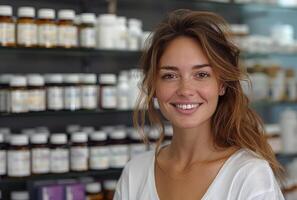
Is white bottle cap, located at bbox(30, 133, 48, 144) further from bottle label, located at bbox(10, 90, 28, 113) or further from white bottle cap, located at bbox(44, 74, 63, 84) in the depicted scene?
white bottle cap, located at bbox(44, 74, 63, 84)

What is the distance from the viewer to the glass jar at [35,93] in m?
2.30

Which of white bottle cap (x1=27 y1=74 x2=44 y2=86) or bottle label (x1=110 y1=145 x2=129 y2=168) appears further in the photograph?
bottle label (x1=110 y1=145 x2=129 y2=168)

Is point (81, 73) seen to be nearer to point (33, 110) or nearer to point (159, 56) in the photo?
point (33, 110)

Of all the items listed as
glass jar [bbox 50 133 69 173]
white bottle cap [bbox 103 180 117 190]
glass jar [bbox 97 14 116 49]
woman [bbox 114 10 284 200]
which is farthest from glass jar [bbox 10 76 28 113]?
woman [bbox 114 10 284 200]

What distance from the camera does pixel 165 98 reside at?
4.21ft

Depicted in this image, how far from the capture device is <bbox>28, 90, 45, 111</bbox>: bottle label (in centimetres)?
230

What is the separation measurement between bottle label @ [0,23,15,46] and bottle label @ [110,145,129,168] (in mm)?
697

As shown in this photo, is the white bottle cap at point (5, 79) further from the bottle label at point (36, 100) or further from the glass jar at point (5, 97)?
the bottle label at point (36, 100)

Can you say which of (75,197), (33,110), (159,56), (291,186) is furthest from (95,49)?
(291,186)

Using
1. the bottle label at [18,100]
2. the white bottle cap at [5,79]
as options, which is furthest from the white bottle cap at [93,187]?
the white bottle cap at [5,79]

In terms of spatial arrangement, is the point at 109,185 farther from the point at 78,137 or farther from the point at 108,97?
the point at 108,97

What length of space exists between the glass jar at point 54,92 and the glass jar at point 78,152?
0.16 meters

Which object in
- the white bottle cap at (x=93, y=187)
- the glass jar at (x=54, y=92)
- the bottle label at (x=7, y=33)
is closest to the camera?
the bottle label at (x=7, y=33)

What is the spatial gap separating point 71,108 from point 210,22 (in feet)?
4.06
